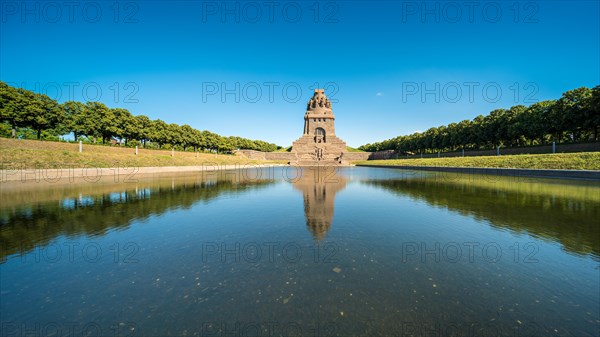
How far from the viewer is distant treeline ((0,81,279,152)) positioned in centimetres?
3288

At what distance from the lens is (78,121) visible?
40531 mm

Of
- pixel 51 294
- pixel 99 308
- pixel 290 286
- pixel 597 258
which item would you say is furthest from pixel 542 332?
pixel 51 294

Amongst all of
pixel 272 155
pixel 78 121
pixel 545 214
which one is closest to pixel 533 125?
pixel 545 214

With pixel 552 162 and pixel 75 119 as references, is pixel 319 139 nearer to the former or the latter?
pixel 552 162

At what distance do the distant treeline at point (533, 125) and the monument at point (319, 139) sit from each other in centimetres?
2853

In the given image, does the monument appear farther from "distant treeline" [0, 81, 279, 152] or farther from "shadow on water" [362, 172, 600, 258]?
"shadow on water" [362, 172, 600, 258]

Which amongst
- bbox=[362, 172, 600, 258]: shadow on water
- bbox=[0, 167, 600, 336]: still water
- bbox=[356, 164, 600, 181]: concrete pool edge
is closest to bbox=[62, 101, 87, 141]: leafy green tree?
bbox=[0, 167, 600, 336]: still water

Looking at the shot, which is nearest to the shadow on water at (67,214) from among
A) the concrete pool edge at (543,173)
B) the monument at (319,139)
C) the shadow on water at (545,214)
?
the shadow on water at (545,214)

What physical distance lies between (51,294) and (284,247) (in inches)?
166

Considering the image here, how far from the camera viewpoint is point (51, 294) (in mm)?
3818

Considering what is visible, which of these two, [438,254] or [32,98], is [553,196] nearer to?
[438,254]

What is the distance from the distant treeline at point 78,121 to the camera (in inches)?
1294

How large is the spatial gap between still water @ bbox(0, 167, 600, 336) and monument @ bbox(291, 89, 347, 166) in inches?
2198

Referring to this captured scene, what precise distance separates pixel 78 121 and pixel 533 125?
255 feet
